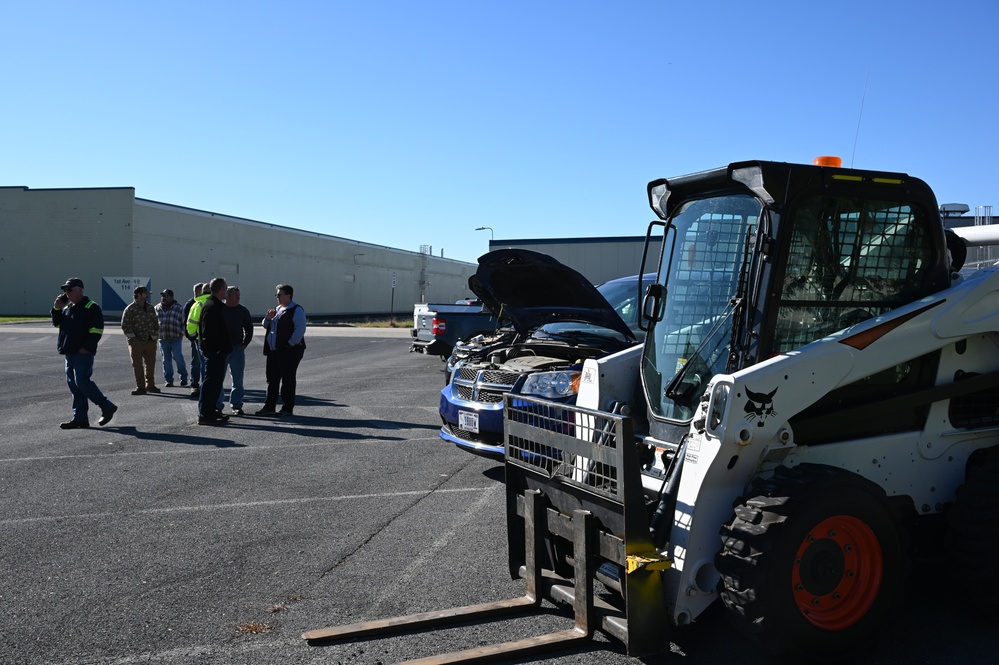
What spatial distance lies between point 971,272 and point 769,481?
1.97 meters

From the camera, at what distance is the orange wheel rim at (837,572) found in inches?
150

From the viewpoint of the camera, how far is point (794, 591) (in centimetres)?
379

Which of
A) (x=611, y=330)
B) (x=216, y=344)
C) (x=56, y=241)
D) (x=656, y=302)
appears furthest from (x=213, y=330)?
(x=56, y=241)

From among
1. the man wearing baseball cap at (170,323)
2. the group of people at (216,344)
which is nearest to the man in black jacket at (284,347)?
the group of people at (216,344)

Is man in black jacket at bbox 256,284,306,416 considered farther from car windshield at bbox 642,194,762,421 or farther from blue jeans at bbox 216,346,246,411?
car windshield at bbox 642,194,762,421

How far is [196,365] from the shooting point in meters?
15.2

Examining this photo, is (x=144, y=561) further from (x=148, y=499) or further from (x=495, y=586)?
(x=495, y=586)

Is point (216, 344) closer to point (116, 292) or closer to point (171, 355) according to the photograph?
point (171, 355)

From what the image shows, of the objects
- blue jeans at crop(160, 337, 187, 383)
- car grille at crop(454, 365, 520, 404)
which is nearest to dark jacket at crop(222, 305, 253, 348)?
blue jeans at crop(160, 337, 187, 383)

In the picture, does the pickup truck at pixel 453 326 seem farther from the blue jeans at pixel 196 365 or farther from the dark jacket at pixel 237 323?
the dark jacket at pixel 237 323

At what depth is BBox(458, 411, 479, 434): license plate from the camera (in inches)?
311

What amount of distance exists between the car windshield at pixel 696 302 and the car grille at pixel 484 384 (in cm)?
294

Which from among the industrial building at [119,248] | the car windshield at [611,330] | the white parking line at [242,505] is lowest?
the white parking line at [242,505]

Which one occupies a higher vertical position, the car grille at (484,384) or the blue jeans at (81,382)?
the car grille at (484,384)
